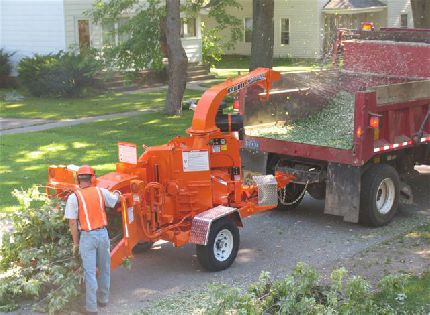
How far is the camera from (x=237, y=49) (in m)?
40.1

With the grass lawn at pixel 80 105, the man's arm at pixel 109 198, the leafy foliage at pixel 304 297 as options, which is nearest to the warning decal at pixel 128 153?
the man's arm at pixel 109 198

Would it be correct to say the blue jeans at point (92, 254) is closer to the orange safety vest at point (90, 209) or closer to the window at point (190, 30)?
the orange safety vest at point (90, 209)

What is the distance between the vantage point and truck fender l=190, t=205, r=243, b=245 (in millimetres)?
7883

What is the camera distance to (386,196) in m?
10.1

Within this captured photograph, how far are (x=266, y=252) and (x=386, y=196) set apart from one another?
219 cm

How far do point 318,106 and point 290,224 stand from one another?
2.19 meters

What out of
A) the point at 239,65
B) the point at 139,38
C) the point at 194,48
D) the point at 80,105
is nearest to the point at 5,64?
→ the point at 80,105

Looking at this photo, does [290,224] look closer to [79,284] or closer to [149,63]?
[79,284]

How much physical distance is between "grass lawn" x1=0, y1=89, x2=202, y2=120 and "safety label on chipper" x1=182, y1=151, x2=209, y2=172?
11889 millimetres

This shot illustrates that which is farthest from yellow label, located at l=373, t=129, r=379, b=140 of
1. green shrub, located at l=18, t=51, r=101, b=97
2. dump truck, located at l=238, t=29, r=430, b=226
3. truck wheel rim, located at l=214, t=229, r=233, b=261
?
green shrub, located at l=18, t=51, r=101, b=97

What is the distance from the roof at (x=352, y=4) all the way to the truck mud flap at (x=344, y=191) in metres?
27.0

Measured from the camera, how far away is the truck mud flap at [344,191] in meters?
9.48

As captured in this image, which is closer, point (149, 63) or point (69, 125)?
point (69, 125)

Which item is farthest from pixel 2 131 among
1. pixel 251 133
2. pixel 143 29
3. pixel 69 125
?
pixel 251 133
